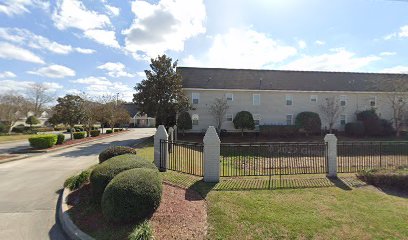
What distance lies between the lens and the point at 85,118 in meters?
25.5

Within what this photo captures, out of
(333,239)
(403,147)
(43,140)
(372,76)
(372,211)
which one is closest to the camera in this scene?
(333,239)

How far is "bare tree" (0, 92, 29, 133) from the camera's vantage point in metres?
42.1

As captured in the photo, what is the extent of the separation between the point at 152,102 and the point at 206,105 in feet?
20.9

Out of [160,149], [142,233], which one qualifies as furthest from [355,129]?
[142,233]

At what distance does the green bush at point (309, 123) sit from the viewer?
2644cm

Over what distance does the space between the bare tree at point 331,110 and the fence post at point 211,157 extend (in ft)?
77.4

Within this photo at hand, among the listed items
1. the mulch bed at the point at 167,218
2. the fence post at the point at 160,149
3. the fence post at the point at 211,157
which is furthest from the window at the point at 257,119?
the mulch bed at the point at 167,218

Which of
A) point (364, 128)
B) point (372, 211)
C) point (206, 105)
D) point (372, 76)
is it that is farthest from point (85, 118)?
point (372, 76)

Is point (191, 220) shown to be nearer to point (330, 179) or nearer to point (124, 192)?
point (124, 192)

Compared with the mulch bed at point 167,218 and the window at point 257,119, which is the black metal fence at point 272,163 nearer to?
the mulch bed at point 167,218

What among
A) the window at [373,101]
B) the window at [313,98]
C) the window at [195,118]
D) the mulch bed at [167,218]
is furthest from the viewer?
the window at [373,101]

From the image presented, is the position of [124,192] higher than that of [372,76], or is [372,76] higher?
[372,76]

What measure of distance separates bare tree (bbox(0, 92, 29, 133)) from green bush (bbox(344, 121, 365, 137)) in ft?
160

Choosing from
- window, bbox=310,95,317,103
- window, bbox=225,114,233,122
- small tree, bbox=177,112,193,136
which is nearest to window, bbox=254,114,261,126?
window, bbox=225,114,233,122
